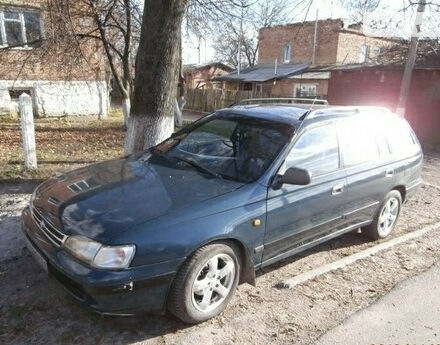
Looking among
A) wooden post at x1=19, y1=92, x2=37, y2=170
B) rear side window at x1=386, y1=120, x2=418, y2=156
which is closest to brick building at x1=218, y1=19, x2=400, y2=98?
rear side window at x1=386, y1=120, x2=418, y2=156

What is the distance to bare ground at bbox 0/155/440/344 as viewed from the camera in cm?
281

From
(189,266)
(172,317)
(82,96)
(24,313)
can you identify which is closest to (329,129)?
(189,266)

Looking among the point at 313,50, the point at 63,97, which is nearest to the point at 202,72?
the point at 313,50

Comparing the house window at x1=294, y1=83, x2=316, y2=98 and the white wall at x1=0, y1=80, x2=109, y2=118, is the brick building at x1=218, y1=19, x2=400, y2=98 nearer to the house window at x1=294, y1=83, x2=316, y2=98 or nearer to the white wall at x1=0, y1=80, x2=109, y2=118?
the house window at x1=294, y1=83, x2=316, y2=98

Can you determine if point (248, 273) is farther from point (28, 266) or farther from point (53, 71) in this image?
point (53, 71)

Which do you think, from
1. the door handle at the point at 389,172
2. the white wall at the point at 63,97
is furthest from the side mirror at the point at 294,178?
the white wall at the point at 63,97

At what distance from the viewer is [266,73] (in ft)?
87.9

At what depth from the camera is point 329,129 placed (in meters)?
4.01

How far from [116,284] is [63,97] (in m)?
14.9

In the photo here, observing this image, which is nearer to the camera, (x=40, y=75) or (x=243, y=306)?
(x=243, y=306)

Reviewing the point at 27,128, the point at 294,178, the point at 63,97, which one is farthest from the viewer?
the point at 63,97

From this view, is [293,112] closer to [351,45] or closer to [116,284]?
[116,284]

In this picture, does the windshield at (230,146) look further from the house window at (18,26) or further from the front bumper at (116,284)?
the house window at (18,26)

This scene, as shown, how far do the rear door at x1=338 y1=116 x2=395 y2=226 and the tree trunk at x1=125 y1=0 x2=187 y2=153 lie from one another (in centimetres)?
279
